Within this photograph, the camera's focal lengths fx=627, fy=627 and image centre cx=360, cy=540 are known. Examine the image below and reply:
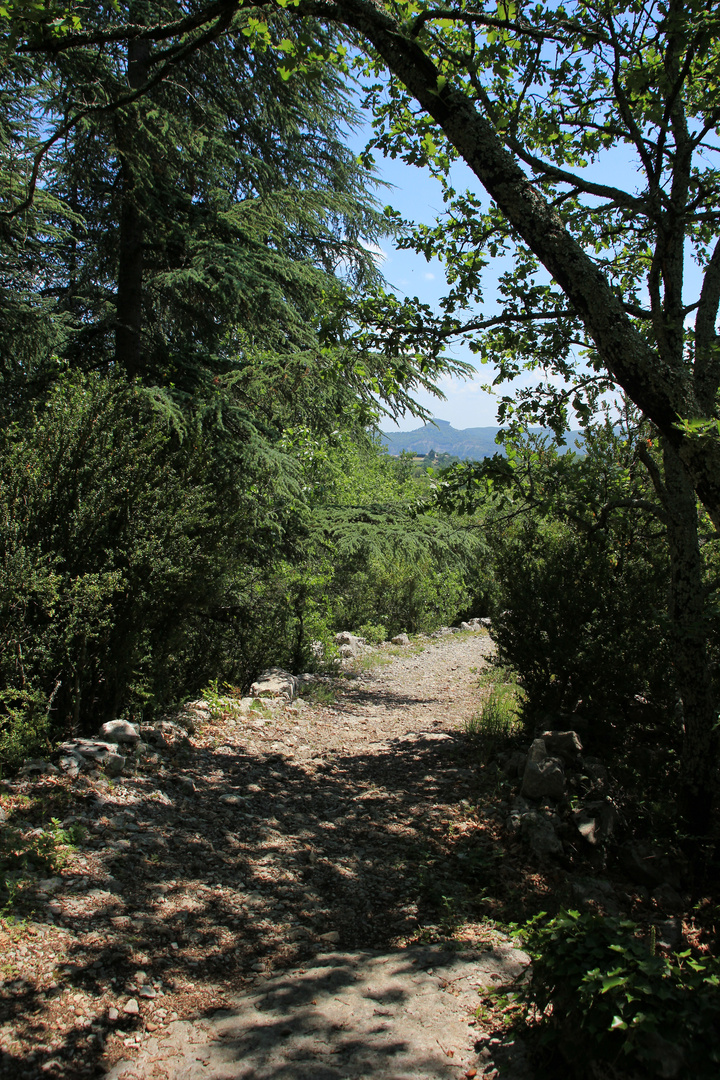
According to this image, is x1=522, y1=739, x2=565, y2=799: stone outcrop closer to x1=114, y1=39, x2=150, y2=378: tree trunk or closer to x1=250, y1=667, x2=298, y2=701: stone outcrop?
x1=250, y1=667, x2=298, y2=701: stone outcrop

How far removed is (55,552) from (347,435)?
4.37 metres

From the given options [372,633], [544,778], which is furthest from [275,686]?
[372,633]

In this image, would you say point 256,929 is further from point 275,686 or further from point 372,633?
point 372,633

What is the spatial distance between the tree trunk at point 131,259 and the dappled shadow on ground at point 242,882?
15.0 feet

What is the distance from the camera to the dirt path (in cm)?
226

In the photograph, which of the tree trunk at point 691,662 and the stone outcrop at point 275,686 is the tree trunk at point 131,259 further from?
the tree trunk at point 691,662

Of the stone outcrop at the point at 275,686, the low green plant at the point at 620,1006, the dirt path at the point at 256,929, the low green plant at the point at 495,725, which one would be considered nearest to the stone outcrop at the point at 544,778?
the dirt path at the point at 256,929

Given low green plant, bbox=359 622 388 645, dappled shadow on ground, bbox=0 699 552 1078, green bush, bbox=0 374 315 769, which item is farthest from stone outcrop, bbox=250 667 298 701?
low green plant, bbox=359 622 388 645

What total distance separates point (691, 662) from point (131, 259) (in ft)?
23.9

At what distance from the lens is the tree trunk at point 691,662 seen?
13.6 ft

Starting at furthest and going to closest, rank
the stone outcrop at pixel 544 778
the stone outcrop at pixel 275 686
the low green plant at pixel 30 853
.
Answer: the stone outcrop at pixel 275 686, the stone outcrop at pixel 544 778, the low green plant at pixel 30 853

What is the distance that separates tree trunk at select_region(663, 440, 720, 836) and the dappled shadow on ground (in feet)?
4.17

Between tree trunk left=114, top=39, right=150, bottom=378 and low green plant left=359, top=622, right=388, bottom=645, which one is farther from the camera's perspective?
low green plant left=359, top=622, right=388, bottom=645

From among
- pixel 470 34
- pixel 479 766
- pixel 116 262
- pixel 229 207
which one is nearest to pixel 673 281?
pixel 470 34
